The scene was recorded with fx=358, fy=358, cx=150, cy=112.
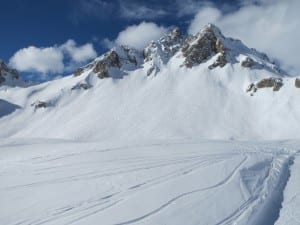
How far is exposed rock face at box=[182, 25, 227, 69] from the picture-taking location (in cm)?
8568

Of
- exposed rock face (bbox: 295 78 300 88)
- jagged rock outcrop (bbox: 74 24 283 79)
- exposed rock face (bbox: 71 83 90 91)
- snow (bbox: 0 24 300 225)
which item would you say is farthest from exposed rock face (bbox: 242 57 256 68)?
exposed rock face (bbox: 71 83 90 91)

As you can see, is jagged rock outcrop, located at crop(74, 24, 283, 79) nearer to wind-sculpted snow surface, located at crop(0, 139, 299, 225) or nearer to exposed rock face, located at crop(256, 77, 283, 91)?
exposed rock face, located at crop(256, 77, 283, 91)

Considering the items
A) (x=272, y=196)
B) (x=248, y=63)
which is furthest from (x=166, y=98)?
(x=272, y=196)

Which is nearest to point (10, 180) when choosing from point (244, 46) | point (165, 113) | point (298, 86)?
point (165, 113)

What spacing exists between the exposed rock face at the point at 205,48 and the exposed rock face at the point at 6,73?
52216 millimetres

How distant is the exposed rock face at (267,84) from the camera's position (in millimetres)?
68438

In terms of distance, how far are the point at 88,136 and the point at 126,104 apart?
47.6 feet

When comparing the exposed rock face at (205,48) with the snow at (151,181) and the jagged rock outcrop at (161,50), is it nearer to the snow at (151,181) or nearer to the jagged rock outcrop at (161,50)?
the jagged rock outcrop at (161,50)

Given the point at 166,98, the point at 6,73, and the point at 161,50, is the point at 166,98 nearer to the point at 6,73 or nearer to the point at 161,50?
the point at 161,50

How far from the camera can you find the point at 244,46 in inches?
3873

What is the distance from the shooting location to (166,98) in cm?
7081

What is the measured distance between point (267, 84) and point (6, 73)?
75194 mm

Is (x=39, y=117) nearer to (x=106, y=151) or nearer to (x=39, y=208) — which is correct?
(x=106, y=151)

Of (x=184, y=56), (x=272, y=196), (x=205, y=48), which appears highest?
(x=205, y=48)
